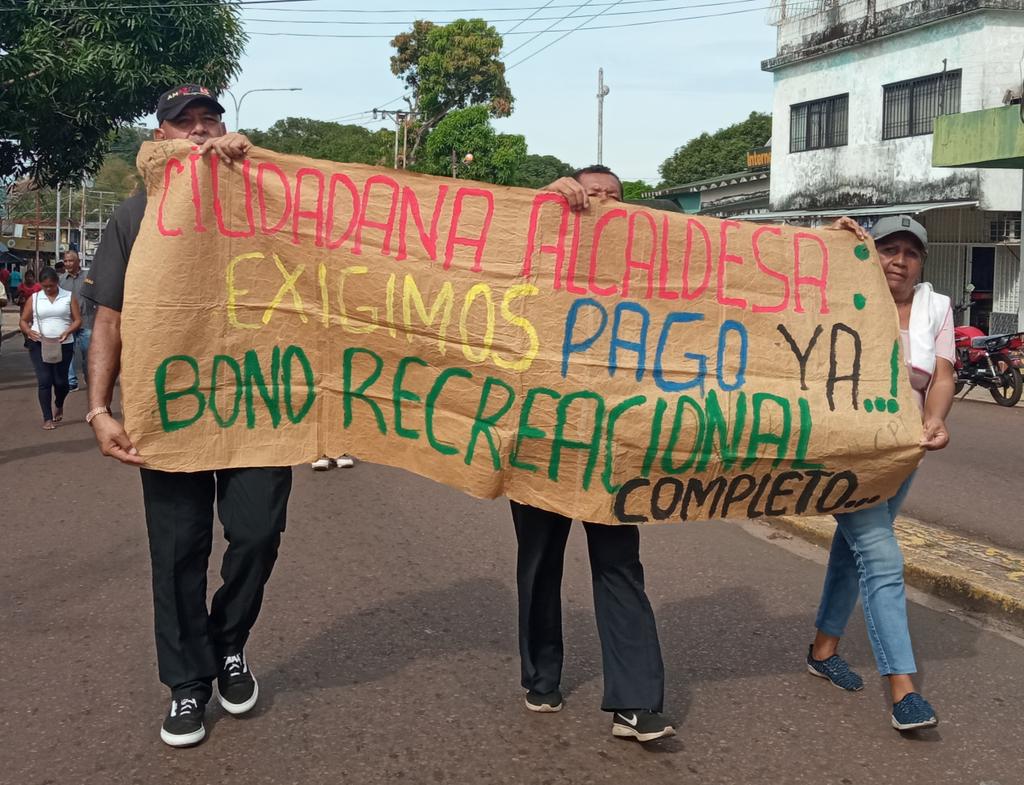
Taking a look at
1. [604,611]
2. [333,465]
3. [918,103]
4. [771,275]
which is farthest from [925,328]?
[918,103]

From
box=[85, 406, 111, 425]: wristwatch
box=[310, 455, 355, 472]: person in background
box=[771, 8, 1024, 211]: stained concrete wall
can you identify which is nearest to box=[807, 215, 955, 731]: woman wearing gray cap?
box=[85, 406, 111, 425]: wristwatch

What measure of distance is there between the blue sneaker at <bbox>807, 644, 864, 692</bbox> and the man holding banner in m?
0.79

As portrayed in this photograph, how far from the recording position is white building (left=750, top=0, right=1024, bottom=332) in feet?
73.8

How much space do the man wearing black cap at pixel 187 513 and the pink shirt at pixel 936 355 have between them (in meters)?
2.17

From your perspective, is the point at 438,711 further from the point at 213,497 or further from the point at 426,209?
the point at 426,209

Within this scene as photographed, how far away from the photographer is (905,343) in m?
4.08

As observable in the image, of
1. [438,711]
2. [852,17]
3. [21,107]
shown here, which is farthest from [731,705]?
[852,17]

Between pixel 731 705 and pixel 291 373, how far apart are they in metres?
1.87

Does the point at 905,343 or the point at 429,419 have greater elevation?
the point at 905,343

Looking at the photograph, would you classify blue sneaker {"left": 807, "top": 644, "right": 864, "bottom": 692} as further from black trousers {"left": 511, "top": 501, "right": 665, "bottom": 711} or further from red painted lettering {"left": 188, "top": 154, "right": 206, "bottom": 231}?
red painted lettering {"left": 188, "top": 154, "right": 206, "bottom": 231}

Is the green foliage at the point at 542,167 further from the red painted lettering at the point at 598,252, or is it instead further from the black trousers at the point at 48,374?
the red painted lettering at the point at 598,252

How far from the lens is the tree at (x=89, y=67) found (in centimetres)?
1780

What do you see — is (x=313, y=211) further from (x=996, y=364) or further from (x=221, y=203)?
(x=996, y=364)

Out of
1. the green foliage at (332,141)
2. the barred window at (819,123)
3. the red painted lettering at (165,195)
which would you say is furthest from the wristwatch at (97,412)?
the green foliage at (332,141)
